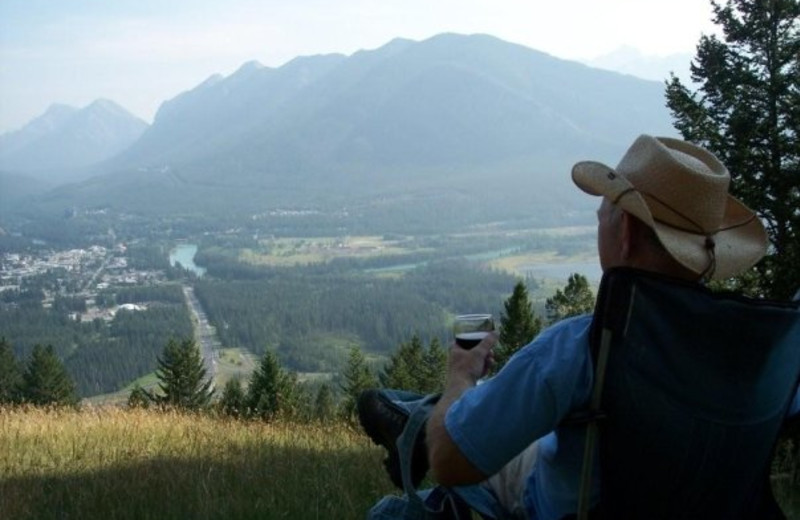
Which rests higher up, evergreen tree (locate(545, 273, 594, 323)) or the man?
the man

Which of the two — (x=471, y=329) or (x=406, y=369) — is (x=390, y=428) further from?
(x=406, y=369)

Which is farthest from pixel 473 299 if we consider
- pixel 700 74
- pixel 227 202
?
pixel 227 202

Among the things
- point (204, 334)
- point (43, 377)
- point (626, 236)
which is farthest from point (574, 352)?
point (204, 334)

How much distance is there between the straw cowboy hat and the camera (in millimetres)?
1748

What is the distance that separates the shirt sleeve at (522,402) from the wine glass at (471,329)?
10.8 inches

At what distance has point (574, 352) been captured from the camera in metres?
1.66

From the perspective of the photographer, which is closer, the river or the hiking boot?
the hiking boot

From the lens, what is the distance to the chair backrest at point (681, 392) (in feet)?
5.35

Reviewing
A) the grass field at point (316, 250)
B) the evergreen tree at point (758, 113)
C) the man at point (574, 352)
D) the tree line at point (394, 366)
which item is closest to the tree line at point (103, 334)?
the grass field at point (316, 250)

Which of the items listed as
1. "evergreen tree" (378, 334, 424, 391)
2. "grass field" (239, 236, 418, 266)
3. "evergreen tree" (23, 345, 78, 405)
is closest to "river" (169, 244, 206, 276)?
"grass field" (239, 236, 418, 266)

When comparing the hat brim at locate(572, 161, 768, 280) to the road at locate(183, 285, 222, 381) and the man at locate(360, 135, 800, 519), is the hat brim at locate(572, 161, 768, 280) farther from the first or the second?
the road at locate(183, 285, 222, 381)

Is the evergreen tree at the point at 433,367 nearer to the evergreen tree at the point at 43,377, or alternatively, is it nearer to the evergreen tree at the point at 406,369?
the evergreen tree at the point at 406,369

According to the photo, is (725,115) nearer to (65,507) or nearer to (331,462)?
(331,462)

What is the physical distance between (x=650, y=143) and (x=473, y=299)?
7906 cm
